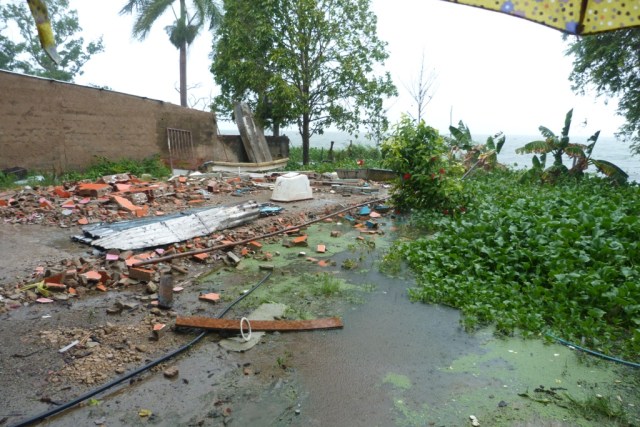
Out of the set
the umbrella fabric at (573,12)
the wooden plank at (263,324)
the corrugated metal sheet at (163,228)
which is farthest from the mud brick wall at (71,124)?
the umbrella fabric at (573,12)

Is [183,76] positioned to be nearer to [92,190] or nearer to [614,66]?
[92,190]

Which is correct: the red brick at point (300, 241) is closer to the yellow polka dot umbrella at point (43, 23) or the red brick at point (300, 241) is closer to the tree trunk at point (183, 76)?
the yellow polka dot umbrella at point (43, 23)

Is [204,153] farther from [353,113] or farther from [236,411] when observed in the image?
[236,411]

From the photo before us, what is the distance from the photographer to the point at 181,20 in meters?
17.3

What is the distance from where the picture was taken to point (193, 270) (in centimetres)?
488

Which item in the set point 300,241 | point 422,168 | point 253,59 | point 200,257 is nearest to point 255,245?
point 300,241

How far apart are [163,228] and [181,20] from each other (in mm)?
15139

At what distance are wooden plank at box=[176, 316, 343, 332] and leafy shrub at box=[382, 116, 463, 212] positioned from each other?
461 centimetres

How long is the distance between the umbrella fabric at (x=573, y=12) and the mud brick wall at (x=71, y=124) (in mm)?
10463

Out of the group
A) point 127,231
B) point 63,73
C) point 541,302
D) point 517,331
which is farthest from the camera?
point 63,73

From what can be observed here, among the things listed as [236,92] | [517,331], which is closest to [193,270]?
[517,331]

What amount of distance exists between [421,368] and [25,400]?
2672mm

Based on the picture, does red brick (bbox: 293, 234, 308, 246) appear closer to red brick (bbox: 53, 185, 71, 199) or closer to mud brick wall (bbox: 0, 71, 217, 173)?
red brick (bbox: 53, 185, 71, 199)

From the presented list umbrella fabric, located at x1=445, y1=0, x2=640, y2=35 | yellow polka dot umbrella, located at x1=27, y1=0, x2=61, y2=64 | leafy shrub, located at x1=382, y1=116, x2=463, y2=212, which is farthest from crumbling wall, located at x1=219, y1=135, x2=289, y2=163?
umbrella fabric, located at x1=445, y1=0, x2=640, y2=35
